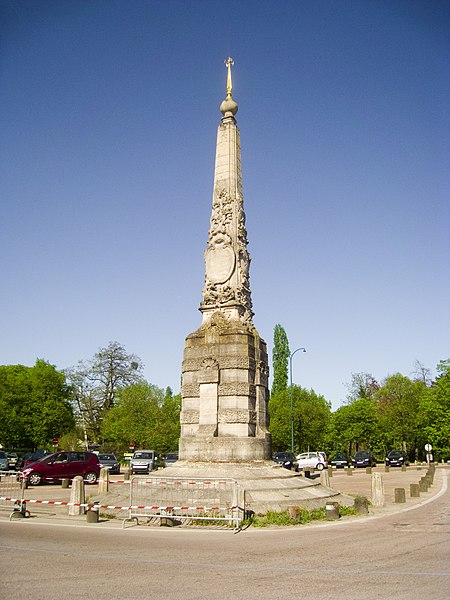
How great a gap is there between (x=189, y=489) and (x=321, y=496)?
425 cm

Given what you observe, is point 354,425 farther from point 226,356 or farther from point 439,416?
point 226,356

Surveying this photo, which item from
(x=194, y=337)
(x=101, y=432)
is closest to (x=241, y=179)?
(x=194, y=337)

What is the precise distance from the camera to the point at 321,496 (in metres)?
16.5

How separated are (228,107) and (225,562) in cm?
1671

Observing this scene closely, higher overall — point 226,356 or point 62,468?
point 226,356

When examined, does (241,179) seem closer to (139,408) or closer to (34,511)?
(34,511)

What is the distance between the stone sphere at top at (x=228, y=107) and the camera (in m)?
21.1

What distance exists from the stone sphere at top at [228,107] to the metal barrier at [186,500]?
44.1ft

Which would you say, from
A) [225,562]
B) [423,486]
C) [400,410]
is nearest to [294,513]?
[225,562]

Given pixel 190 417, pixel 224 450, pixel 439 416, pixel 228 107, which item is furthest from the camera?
pixel 439 416

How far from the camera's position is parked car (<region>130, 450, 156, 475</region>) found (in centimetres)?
3581

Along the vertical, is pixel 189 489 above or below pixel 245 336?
below

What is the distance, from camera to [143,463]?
36.0m

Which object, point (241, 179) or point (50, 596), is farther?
point (241, 179)
